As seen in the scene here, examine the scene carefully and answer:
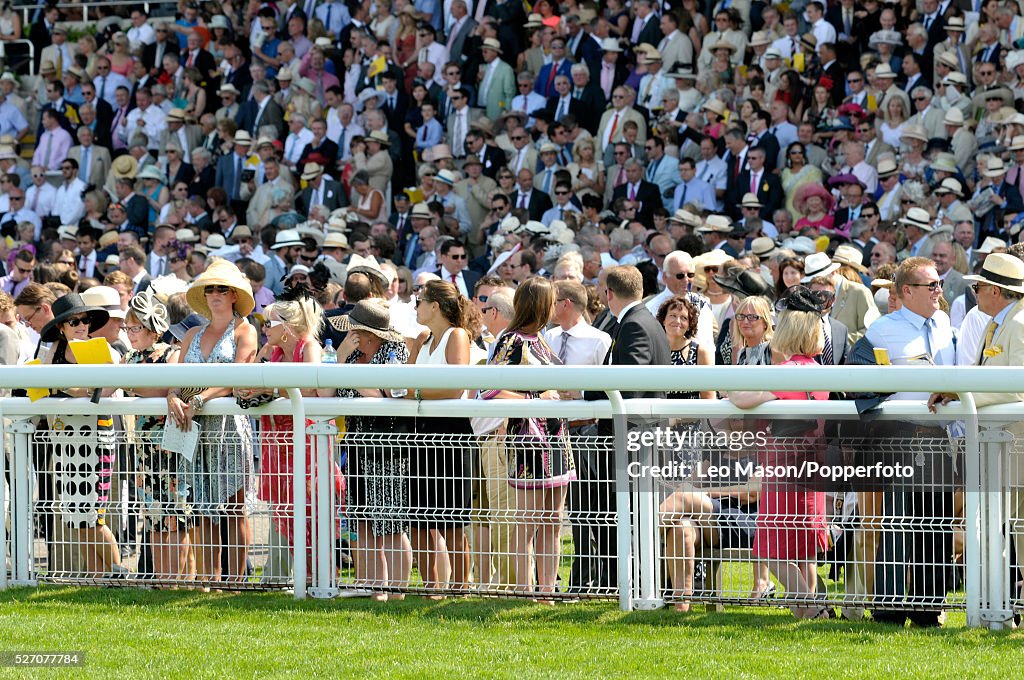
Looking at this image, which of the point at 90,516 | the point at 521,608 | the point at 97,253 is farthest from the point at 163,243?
the point at 521,608

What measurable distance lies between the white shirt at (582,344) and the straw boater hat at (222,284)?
4.84ft

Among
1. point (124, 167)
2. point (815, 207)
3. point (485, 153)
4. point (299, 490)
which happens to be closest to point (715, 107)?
point (815, 207)

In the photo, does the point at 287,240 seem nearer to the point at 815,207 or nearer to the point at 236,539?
the point at 815,207

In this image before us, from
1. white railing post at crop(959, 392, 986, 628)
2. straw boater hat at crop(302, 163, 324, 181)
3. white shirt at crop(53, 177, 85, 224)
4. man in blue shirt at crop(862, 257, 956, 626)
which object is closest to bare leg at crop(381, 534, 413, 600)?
man in blue shirt at crop(862, 257, 956, 626)

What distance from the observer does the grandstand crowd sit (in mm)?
6199

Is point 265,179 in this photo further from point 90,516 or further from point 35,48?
point 90,516

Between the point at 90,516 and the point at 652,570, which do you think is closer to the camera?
the point at 652,570

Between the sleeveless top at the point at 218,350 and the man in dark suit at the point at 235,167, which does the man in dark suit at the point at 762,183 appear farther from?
the sleeveless top at the point at 218,350

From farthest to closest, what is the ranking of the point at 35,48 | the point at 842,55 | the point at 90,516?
the point at 35,48
the point at 842,55
the point at 90,516

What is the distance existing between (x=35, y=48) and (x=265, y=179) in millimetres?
6283

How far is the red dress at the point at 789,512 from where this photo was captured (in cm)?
571

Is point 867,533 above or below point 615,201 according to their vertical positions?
below

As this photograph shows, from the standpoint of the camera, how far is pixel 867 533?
18.6 ft

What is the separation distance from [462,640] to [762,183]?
971cm
